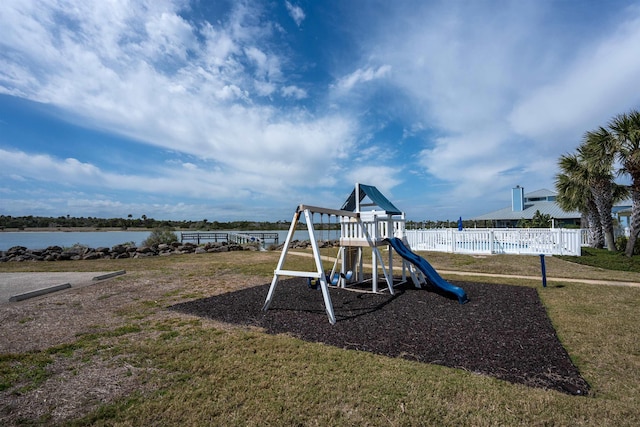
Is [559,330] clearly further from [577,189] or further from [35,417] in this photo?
[577,189]

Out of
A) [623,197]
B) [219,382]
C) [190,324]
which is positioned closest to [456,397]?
[219,382]

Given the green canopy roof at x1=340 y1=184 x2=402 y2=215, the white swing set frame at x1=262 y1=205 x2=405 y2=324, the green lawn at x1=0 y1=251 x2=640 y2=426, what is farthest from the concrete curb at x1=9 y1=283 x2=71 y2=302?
the green canopy roof at x1=340 y1=184 x2=402 y2=215

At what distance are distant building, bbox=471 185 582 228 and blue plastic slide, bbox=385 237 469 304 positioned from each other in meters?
25.4

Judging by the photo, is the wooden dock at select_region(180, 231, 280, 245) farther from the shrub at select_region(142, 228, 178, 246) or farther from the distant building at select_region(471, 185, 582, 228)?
the distant building at select_region(471, 185, 582, 228)

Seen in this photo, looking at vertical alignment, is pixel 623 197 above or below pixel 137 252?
above

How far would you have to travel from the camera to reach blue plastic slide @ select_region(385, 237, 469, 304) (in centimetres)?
664

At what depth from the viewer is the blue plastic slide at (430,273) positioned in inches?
261

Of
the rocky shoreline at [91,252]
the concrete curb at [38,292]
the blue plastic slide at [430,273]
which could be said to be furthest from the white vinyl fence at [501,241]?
the concrete curb at [38,292]

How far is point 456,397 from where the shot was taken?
2857mm

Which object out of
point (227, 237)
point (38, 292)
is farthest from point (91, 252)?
point (227, 237)

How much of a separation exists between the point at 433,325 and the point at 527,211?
30.2 meters

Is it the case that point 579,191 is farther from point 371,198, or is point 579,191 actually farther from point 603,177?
point 371,198

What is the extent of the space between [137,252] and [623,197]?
1012 inches

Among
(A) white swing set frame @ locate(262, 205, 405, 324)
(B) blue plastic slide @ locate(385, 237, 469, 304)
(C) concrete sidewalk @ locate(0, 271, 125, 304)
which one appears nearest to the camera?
(A) white swing set frame @ locate(262, 205, 405, 324)
